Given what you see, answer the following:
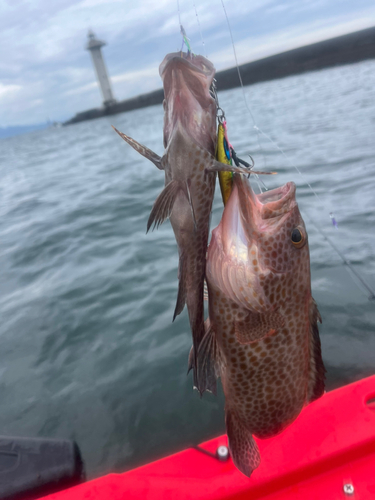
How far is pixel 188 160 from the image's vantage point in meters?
1.79

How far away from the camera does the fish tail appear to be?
209cm

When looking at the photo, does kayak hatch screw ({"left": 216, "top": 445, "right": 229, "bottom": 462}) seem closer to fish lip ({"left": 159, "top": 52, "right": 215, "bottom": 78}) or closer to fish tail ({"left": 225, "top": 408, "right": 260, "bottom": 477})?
fish tail ({"left": 225, "top": 408, "right": 260, "bottom": 477})

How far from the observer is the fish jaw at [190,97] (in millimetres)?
1652

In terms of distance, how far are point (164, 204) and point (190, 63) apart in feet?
2.08

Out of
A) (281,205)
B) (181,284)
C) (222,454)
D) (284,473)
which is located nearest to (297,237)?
(281,205)

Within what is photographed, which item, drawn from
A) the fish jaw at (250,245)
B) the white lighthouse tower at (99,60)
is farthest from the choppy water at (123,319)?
the white lighthouse tower at (99,60)

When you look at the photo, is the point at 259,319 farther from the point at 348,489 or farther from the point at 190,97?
the point at 348,489

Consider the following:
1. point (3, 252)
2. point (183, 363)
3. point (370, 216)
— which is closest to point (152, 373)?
point (183, 363)

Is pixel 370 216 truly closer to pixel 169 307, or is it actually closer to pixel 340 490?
pixel 169 307

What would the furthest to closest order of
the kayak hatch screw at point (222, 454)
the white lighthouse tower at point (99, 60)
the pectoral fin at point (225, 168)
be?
the white lighthouse tower at point (99, 60)
the kayak hatch screw at point (222, 454)
the pectoral fin at point (225, 168)

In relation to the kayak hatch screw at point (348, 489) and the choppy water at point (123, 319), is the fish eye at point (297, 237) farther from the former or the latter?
the choppy water at point (123, 319)

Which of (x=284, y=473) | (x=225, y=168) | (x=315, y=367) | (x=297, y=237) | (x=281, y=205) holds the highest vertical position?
(x=225, y=168)

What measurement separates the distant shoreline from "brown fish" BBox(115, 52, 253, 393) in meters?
53.9

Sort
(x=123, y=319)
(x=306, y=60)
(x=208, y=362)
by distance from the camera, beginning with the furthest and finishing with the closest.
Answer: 1. (x=306, y=60)
2. (x=123, y=319)
3. (x=208, y=362)
